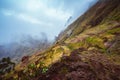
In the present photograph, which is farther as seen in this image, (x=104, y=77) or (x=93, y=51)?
(x=93, y=51)

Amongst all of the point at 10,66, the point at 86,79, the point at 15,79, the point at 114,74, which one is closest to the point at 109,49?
the point at 114,74

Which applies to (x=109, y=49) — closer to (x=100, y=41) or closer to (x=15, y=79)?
(x=100, y=41)

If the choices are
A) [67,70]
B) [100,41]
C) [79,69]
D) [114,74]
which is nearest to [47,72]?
[67,70]

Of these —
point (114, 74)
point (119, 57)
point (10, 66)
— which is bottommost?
point (114, 74)

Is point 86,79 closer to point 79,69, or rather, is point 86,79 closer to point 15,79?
point 79,69

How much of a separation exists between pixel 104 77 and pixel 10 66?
36405 mm

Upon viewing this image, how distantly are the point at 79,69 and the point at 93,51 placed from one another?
8.20 metres

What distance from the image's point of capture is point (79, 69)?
26531mm

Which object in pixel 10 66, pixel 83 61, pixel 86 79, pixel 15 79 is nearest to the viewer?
pixel 86 79

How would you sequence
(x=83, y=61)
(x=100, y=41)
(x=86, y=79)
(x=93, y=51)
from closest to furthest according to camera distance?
(x=86, y=79) → (x=83, y=61) → (x=93, y=51) → (x=100, y=41)

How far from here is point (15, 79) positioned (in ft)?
120

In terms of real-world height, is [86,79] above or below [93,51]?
below

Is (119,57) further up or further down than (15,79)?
further down

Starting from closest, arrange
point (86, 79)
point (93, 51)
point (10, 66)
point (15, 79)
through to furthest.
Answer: point (86, 79) < point (93, 51) < point (15, 79) < point (10, 66)
